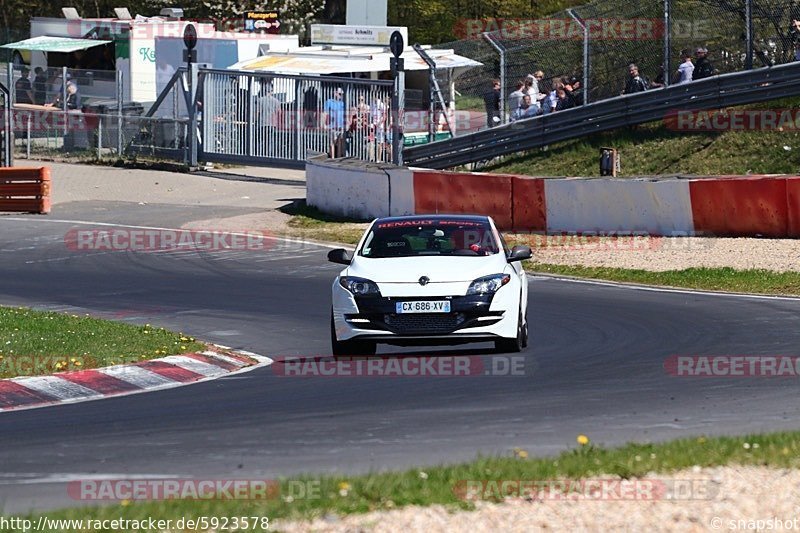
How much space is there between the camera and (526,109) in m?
30.8

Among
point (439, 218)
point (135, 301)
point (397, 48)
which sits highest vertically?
point (397, 48)

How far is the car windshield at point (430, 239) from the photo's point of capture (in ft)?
46.2

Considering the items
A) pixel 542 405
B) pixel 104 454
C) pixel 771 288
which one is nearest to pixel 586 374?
pixel 542 405

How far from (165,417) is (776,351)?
19.8ft

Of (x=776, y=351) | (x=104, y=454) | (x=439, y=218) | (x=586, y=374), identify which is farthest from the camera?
(x=439, y=218)

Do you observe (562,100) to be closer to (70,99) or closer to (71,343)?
(70,99)

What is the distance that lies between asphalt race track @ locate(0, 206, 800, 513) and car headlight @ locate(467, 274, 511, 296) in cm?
71

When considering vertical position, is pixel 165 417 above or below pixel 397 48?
below

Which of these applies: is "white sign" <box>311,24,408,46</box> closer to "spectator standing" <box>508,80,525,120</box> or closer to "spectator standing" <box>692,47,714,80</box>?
"spectator standing" <box>508,80,525,120</box>

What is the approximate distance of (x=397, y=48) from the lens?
96.1 feet

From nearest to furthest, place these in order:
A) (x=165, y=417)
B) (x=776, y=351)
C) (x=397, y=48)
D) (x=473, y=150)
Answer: (x=165, y=417)
(x=776, y=351)
(x=397, y=48)
(x=473, y=150)

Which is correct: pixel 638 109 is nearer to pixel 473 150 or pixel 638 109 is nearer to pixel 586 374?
pixel 473 150

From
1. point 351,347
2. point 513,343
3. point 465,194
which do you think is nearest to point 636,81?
point 465,194

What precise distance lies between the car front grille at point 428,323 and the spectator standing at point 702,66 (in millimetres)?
16819
